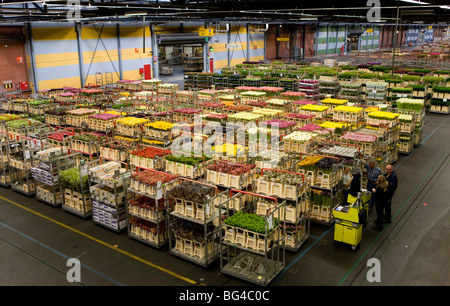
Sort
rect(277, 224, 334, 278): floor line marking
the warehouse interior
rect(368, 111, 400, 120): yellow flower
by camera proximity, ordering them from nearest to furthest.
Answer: the warehouse interior, rect(277, 224, 334, 278): floor line marking, rect(368, 111, 400, 120): yellow flower

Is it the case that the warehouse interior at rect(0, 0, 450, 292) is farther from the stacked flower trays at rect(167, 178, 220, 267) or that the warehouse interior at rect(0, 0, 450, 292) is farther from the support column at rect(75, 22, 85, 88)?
the support column at rect(75, 22, 85, 88)

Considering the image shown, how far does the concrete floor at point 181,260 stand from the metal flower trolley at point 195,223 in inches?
10.9

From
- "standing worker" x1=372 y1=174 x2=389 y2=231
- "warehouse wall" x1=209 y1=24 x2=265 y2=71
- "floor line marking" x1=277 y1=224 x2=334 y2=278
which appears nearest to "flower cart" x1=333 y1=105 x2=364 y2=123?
"standing worker" x1=372 y1=174 x2=389 y2=231

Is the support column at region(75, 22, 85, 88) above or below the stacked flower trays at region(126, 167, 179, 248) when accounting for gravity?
above

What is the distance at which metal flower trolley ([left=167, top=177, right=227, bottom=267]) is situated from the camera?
9.03m

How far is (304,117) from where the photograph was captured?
16.7 meters

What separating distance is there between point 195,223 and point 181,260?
3.28 feet

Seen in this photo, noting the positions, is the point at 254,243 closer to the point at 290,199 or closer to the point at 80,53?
the point at 290,199

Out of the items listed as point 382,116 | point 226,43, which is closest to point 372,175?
point 382,116

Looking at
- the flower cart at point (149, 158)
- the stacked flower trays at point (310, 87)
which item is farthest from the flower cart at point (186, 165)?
the stacked flower trays at point (310, 87)

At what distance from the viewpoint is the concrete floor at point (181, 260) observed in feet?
28.8

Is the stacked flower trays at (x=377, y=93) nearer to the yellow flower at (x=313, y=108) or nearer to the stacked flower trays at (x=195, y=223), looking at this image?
the yellow flower at (x=313, y=108)

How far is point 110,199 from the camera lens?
10.8m
